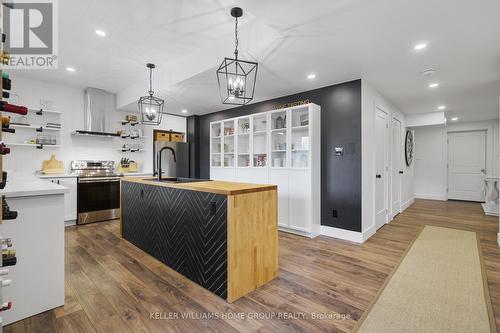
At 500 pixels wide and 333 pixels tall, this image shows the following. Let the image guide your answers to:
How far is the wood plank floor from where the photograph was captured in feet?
5.66

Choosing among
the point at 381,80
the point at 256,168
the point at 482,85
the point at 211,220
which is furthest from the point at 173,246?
the point at 482,85

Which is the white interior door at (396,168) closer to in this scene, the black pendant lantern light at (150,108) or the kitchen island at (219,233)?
the kitchen island at (219,233)

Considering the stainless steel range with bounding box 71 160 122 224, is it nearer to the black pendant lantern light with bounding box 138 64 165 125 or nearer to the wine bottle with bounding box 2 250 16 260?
the black pendant lantern light with bounding box 138 64 165 125

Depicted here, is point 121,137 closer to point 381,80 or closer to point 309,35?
point 309,35

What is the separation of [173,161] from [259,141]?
2.60m

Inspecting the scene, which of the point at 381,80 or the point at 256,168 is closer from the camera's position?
the point at 381,80

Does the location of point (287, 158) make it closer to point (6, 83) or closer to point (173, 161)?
point (173, 161)

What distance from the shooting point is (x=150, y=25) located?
2.73 meters

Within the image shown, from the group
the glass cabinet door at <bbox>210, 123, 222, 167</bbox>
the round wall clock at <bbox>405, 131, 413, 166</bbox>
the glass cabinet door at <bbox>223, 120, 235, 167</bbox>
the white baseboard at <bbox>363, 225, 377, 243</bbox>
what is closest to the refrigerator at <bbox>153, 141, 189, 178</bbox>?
the glass cabinet door at <bbox>210, 123, 222, 167</bbox>

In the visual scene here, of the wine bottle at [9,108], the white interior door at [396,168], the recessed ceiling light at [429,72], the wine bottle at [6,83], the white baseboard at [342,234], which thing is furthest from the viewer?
the white interior door at [396,168]

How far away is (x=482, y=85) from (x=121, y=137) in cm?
702

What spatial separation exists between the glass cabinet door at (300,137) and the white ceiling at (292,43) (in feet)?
1.49

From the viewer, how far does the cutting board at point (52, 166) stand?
4.48 metres

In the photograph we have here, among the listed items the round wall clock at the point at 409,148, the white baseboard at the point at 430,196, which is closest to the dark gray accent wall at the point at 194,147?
the round wall clock at the point at 409,148
